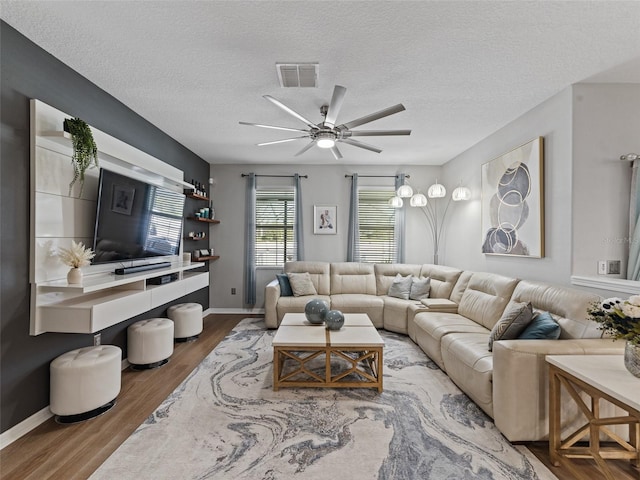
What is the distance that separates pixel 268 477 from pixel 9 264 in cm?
214

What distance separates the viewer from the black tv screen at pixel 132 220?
8.87 feet

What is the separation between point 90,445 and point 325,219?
4.35 meters

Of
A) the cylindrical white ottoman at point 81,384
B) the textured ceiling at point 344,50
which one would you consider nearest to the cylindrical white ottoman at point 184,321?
the cylindrical white ottoman at point 81,384

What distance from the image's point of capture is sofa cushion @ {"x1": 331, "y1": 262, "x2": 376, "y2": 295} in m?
5.17

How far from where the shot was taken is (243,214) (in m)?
5.68

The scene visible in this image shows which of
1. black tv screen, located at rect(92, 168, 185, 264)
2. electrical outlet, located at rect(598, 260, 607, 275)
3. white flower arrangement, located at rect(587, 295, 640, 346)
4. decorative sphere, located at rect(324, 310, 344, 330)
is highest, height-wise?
black tv screen, located at rect(92, 168, 185, 264)

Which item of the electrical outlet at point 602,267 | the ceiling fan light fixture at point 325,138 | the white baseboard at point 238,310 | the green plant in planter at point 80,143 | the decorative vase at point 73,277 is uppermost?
the ceiling fan light fixture at point 325,138

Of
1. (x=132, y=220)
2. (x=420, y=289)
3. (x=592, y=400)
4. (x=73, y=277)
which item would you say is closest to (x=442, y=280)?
(x=420, y=289)

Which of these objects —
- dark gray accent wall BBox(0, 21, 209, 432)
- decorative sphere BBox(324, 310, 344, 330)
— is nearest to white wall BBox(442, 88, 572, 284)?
decorative sphere BBox(324, 310, 344, 330)

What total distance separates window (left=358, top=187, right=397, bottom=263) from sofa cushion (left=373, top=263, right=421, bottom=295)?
378mm

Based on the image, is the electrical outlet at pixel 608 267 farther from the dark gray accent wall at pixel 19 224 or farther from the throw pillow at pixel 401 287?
the dark gray accent wall at pixel 19 224

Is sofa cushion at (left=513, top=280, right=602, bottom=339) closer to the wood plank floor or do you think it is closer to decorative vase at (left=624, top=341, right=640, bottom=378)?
decorative vase at (left=624, top=341, right=640, bottom=378)

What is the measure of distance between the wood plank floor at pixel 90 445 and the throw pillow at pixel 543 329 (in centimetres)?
71

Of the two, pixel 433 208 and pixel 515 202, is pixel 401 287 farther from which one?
pixel 515 202
